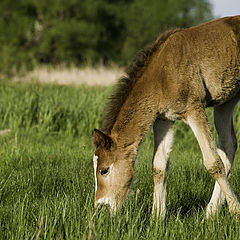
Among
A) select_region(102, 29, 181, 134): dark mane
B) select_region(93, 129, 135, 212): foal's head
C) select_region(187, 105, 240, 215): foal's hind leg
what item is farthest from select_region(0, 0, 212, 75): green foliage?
select_region(187, 105, 240, 215): foal's hind leg

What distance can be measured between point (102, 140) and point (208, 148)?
1.03 meters

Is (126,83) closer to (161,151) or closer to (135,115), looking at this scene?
(135,115)

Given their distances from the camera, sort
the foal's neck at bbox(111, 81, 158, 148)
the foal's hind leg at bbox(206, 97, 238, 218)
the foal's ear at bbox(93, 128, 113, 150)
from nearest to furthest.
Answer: the foal's ear at bbox(93, 128, 113, 150) → the foal's neck at bbox(111, 81, 158, 148) → the foal's hind leg at bbox(206, 97, 238, 218)

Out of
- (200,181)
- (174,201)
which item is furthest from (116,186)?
(200,181)

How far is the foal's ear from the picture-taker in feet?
13.5

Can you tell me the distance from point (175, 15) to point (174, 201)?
31.9 meters

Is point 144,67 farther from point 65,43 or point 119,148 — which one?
point 65,43

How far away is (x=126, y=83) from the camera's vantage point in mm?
4457

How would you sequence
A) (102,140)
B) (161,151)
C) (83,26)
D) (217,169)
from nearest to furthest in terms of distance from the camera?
(102,140), (217,169), (161,151), (83,26)

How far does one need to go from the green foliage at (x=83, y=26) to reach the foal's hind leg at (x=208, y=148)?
27.4 metres

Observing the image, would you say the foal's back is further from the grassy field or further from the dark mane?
the grassy field

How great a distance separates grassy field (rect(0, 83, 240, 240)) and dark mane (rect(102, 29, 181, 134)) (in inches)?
26.6

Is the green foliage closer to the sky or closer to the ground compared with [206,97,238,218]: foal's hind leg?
closer to the sky

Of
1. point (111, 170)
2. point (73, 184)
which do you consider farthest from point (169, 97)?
point (73, 184)
